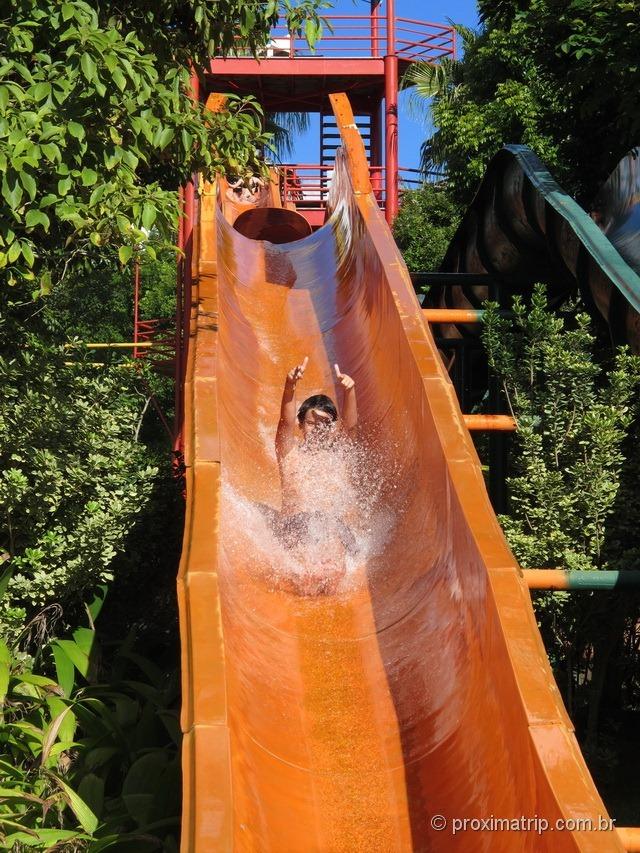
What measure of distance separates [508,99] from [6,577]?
11.0 metres

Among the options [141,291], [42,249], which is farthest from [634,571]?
[141,291]

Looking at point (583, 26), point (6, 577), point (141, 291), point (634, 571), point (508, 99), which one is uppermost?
point (583, 26)

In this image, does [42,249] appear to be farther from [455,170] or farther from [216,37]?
[455,170]

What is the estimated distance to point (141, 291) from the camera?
19172mm

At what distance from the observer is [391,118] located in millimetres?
19281

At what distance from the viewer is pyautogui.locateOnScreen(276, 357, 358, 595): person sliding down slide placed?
17.5 feet

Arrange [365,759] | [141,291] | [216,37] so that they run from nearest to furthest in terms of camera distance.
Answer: [365,759]
[216,37]
[141,291]

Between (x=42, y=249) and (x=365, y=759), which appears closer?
(x=365, y=759)

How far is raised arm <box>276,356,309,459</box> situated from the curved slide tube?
203cm

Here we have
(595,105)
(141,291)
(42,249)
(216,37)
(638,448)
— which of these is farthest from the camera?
(141,291)

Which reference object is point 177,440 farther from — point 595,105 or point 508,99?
point 508,99

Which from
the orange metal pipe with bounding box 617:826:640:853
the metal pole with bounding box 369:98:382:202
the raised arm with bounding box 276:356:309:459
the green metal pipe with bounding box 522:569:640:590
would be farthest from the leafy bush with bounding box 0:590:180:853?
the metal pole with bounding box 369:98:382:202

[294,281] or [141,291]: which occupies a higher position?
[294,281]

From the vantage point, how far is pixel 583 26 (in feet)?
22.4
